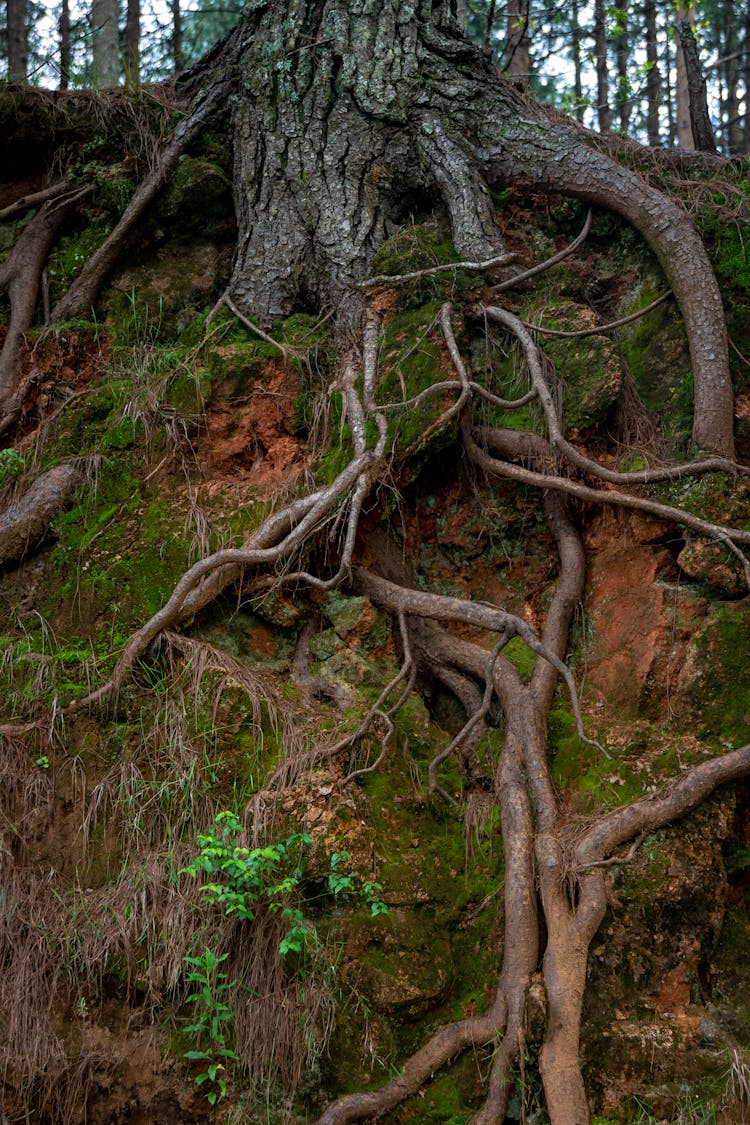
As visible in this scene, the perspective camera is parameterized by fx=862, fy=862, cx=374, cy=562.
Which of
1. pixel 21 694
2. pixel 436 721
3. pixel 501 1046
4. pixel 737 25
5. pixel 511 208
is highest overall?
pixel 737 25

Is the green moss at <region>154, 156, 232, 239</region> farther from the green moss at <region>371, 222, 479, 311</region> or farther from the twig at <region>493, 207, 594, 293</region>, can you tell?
the twig at <region>493, 207, 594, 293</region>

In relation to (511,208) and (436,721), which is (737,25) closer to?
(511,208)

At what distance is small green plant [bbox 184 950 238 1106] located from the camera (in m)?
2.83

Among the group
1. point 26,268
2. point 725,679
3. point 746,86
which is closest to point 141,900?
point 725,679

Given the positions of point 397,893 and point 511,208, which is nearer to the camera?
point 397,893

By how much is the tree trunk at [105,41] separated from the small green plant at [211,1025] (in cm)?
750

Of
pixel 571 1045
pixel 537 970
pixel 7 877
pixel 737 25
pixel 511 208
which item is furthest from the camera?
pixel 737 25

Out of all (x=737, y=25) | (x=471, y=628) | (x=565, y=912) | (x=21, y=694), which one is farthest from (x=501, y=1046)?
(x=737, y=25)

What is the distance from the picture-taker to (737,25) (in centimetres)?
1478

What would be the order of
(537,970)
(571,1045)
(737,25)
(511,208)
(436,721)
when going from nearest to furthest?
(571,1045) < (537,970) < (436,721) < (511,208) < (737,25)

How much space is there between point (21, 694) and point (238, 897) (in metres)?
1.30

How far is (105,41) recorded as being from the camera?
8070 millimetres

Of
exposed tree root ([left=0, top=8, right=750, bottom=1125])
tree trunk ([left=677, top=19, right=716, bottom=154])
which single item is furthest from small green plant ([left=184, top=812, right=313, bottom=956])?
tree trunk ([left=677, top=19, right=716, bottom=154])

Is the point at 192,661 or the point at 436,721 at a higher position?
the point at 192,661
